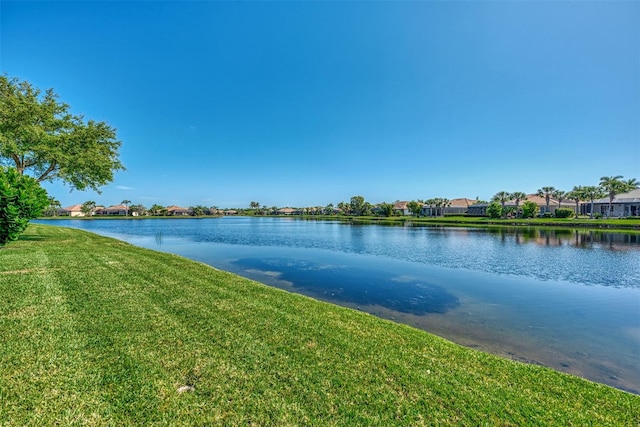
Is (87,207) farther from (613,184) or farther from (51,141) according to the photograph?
(613,184)

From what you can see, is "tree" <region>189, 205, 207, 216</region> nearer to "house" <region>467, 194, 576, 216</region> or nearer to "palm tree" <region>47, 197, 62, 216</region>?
"palm tree" <region>47, 197, 62, 216</region>

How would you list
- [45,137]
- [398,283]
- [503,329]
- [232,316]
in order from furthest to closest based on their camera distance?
[45,137], [398,283], [503,329], [232,316]

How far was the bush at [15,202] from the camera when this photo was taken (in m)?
10.9

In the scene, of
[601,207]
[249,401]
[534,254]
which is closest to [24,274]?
[249,401]

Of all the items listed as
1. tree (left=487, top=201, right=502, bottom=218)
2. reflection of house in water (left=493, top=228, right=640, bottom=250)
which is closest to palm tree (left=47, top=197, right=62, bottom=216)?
reflection of house in water (left=493, top=228, right=640, bottom=250)

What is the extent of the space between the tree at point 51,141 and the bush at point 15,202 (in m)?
7.00

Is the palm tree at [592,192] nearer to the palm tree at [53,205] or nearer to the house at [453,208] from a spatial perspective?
the house at [453,208]

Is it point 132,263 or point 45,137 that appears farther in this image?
point 45,137

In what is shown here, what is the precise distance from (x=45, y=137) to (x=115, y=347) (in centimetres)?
2026

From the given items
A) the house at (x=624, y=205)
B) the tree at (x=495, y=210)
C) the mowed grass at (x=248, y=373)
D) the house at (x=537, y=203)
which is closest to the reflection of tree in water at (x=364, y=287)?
the mowed grass at (x=248, y=373)

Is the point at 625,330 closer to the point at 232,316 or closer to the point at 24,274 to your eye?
the point at 232,316

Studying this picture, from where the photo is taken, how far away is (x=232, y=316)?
602 centimetres

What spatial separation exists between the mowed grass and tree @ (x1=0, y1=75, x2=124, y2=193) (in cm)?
1609

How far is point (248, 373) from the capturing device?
3.92 meters
